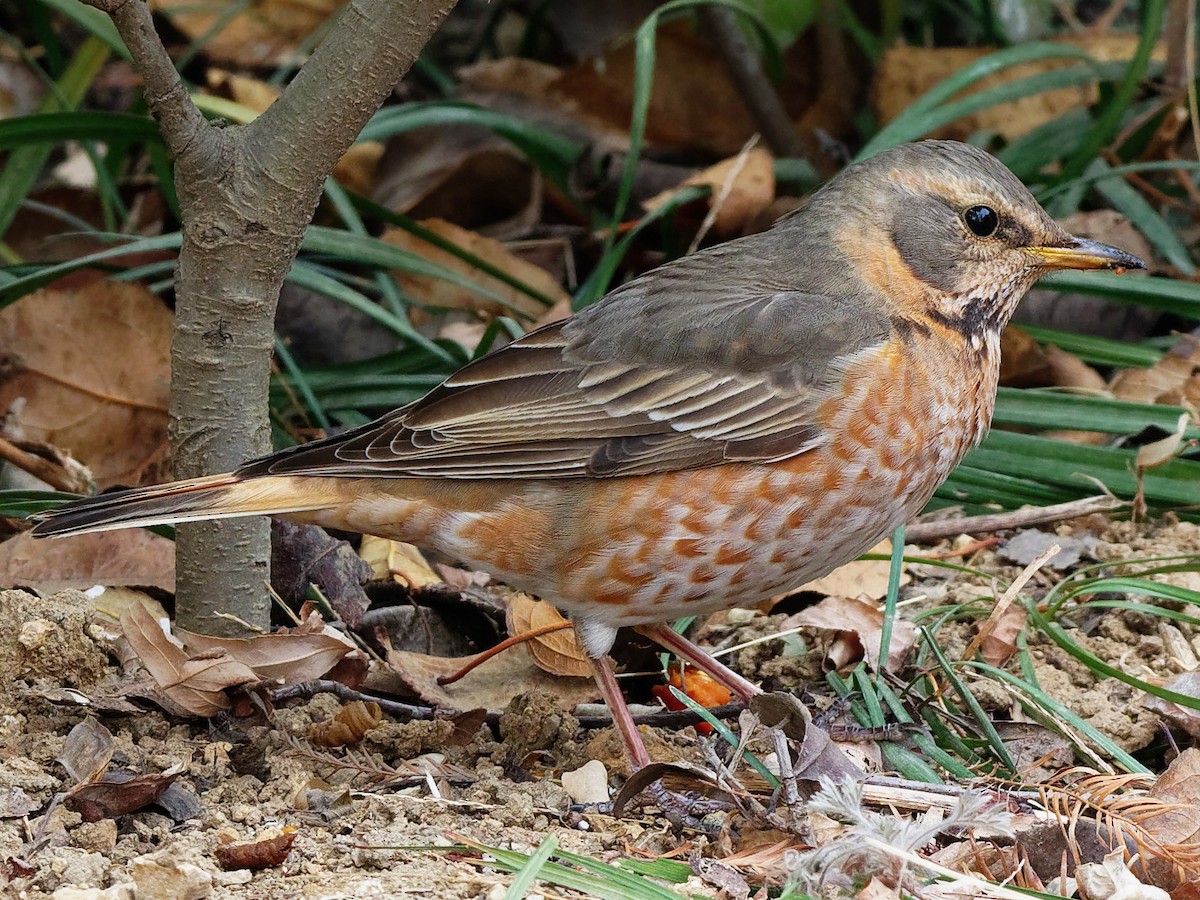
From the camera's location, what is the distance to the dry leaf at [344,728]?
397 centimetres

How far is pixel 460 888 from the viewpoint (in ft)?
10.2

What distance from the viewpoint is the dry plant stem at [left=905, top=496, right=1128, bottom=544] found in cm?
505

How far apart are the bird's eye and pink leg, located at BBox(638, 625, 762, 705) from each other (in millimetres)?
1481

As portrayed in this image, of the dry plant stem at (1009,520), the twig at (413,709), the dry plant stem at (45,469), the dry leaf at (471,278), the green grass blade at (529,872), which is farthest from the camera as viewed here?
the dry leaf at (471,278)

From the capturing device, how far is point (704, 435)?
416cm

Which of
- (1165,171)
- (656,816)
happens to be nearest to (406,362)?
(656,816)

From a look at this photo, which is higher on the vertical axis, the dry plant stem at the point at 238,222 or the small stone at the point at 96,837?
the dry plant stem at the point at 238,222

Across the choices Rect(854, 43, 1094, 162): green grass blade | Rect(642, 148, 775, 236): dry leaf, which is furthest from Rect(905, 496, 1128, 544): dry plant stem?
Rect(642, 148, 775, 236): dry leaf

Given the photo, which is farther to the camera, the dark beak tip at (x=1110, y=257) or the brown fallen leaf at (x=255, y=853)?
the dark beak tip at (x=1110, y=257)

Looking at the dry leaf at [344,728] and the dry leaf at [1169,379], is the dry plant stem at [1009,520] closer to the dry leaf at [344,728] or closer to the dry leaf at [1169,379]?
the dry leaf at [1169,379]

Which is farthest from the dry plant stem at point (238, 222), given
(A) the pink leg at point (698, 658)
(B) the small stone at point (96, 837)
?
(A) the pink leg at point (698, 658)

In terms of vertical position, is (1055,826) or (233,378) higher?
(233,378)

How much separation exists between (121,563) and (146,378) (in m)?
0.99

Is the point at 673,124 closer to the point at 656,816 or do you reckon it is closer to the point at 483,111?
the point at 483,111
